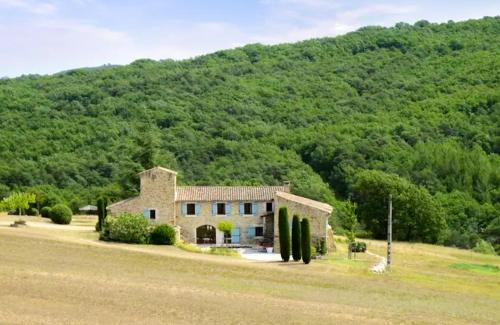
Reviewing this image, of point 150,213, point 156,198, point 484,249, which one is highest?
point 156,198

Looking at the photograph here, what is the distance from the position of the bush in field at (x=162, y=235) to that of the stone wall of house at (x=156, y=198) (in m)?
5.74

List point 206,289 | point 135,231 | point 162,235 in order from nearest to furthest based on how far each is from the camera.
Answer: point 206,289, point 135,231, point 162,235

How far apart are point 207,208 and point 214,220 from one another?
93cm

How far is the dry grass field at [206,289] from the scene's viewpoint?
19.9m

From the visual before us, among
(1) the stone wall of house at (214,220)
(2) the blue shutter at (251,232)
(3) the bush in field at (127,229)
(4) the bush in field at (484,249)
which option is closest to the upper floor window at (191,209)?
(1) the stone wall of house at (214,220)

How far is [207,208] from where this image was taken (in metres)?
50.1

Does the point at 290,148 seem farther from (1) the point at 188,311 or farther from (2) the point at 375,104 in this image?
(1) the point at 188,311

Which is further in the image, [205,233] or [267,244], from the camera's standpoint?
[205,233]

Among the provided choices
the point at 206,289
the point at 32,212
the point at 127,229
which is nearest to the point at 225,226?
the point at 127,229

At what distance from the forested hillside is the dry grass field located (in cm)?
1673

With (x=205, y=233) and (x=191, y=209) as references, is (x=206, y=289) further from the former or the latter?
(x=205, y=233)

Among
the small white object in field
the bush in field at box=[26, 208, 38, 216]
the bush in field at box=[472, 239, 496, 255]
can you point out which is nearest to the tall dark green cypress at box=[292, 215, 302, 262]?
the small white object in field

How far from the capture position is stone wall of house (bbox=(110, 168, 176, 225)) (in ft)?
159

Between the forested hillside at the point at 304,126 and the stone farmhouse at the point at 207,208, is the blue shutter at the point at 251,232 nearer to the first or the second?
the stone farmhouse at the point at 207,208
